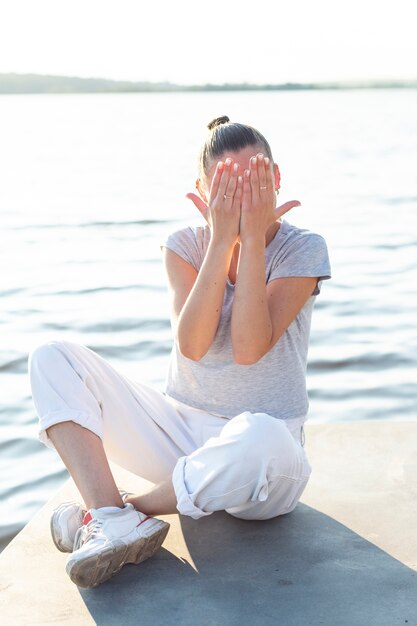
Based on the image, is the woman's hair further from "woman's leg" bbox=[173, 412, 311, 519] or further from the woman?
"woman's leg" bbox=[173, 412, 311, 519]

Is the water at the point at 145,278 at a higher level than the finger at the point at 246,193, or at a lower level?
lower

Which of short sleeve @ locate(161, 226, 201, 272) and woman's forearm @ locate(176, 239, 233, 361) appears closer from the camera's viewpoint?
woman's forearm @ locate(176, 239, 233, 361)

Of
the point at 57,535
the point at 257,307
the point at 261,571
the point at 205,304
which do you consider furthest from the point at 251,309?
the point at 57,535

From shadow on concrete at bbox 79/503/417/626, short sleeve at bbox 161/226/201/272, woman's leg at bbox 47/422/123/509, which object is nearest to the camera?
shadow on concrete at bbox 79/503/417/626

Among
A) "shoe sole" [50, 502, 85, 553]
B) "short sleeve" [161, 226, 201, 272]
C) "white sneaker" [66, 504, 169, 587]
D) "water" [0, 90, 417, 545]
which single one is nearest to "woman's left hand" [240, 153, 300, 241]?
"short sleeve" [161, 226, 201, 272]

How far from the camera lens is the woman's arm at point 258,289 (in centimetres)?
293

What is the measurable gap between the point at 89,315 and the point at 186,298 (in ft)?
16.0

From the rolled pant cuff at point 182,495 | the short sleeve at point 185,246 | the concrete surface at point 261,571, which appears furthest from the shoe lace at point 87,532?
the short sleeve at point 185,246

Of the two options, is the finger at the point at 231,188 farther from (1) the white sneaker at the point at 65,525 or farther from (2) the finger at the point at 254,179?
(1) the white sneaker at the point at 65,525

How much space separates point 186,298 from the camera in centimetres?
314

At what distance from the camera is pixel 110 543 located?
8.89ft

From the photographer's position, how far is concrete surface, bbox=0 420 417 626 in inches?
103

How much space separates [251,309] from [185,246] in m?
0.43

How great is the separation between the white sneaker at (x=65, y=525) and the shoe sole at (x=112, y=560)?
0.70 ft
